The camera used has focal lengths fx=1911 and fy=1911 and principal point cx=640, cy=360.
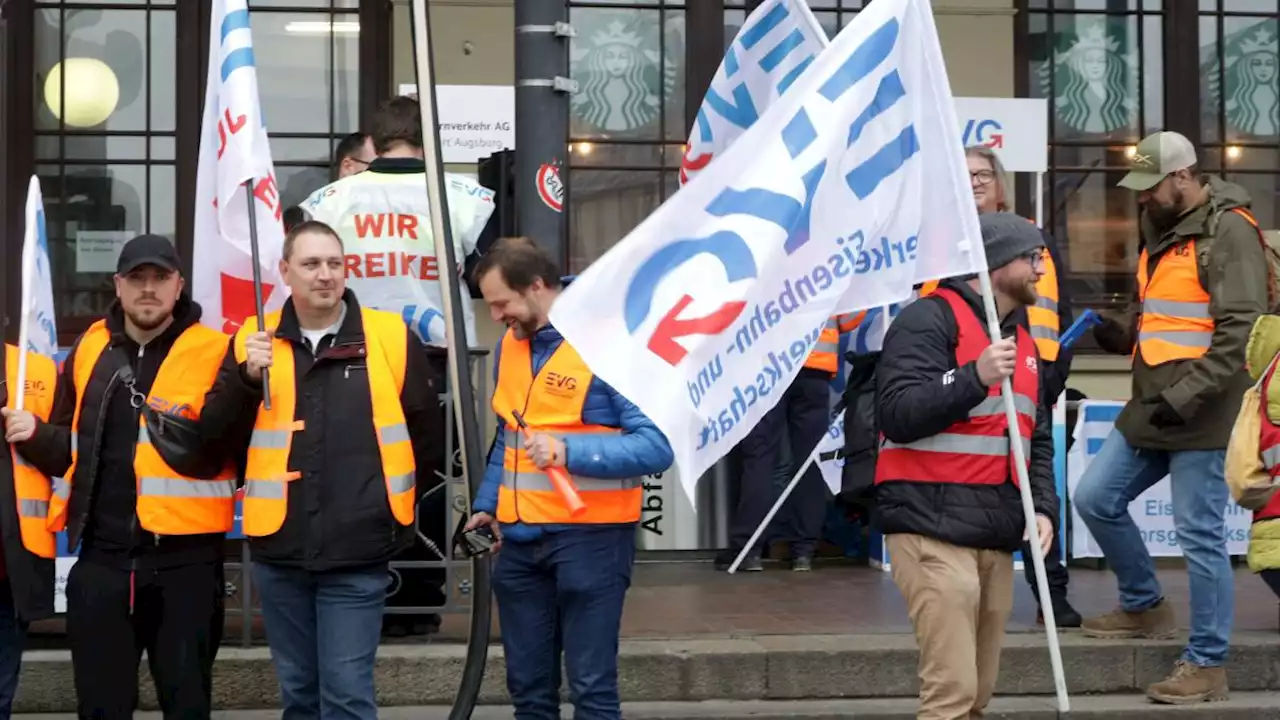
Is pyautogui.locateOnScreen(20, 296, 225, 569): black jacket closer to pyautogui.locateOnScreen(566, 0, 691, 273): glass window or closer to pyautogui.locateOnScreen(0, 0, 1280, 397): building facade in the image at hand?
pyautogui.locateOnScreen(0, 0, 1280, 397): building facade

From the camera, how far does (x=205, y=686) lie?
6.13 meters

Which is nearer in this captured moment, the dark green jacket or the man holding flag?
the man holding flag

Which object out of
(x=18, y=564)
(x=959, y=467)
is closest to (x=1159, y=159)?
(x=959, y=467)

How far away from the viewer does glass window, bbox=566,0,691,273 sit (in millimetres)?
11695

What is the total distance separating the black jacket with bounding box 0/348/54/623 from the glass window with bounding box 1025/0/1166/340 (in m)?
7.53

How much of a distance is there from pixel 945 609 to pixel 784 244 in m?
1.22

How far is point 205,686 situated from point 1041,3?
7.86 metres

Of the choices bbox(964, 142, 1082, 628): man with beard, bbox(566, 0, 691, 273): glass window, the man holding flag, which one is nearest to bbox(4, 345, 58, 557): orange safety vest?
the man holding flag

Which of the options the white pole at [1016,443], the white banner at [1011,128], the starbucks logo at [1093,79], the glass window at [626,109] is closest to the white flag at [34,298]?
the white pole at [1016,443]

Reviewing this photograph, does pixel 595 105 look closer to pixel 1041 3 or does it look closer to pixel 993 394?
pixel 1041 3

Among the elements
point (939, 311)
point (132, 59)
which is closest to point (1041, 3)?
point (132, 59)

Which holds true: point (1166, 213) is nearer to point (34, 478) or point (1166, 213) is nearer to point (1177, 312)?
point (1177, 312)

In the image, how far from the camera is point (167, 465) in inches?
237

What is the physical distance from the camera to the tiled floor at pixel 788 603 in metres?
8.20
